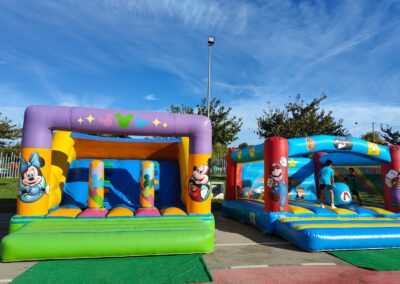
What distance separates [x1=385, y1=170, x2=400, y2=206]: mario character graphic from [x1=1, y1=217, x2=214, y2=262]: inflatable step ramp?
478 cm

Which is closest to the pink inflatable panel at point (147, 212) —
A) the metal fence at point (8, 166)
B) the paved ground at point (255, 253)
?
the paved ground at point (255, 253)

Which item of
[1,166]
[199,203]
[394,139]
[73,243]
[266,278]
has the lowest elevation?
[266,278]

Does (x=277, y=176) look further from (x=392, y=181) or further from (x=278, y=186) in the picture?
(x=392, y=181)

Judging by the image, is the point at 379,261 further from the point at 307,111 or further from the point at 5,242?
the point at 307,111

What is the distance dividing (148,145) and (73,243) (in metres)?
3.86

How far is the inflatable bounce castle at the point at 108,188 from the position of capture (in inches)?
173

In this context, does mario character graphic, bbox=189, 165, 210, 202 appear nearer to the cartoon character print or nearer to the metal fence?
the cartoon character print

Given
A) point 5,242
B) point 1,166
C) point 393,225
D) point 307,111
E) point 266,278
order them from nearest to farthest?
point 266,278, point 5,242, point 393,225, point 1,166, point 307,111

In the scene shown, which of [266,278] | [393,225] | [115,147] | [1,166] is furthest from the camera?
[1,166]

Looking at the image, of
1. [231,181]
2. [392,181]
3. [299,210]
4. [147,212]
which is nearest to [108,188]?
[147,212]

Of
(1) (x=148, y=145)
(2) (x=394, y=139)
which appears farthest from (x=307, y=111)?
(1) (x=148, y=145)

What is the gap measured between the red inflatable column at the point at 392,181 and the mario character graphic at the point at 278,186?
9.16 feet

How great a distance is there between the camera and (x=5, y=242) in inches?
165

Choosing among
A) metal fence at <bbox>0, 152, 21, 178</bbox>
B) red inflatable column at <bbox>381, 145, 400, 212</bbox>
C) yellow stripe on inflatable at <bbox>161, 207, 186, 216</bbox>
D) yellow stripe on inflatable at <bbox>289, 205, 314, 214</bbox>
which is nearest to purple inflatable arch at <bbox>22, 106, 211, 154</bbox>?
yellow stripe on inflatable at <bbox>161, 207, 186, 216</bbox>
